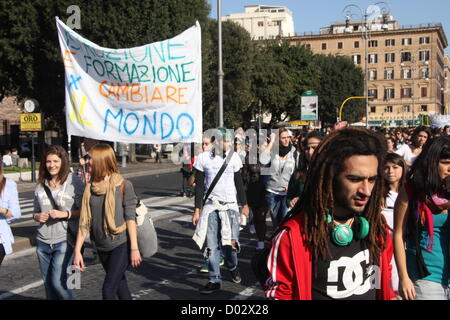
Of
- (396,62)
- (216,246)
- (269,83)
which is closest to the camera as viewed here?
(216,246)

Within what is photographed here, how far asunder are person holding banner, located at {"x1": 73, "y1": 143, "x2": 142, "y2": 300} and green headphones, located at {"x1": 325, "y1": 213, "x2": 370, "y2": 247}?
248 centimetres

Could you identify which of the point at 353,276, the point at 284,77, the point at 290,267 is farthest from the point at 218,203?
the point at 284,77

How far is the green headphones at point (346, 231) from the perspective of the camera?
228 centimetres

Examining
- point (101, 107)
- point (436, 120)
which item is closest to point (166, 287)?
point (101, 107)

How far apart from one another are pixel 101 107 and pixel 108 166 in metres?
1.71

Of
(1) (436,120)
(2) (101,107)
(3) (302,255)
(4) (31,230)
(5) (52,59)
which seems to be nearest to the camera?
(3) (302,255)

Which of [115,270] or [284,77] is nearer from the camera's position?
[115,270]

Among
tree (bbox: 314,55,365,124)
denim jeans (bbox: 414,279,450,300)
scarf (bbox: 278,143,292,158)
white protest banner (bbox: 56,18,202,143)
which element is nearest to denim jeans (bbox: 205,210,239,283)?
white protest banner (bbox: 56,18,202,143)

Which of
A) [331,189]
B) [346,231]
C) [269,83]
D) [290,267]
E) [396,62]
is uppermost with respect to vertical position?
[396,62]

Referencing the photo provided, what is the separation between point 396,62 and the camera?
325ft

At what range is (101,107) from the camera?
19.7 feet

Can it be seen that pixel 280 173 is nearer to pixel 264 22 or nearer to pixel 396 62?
pixel 396 62

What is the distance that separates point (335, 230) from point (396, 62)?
337 feet
